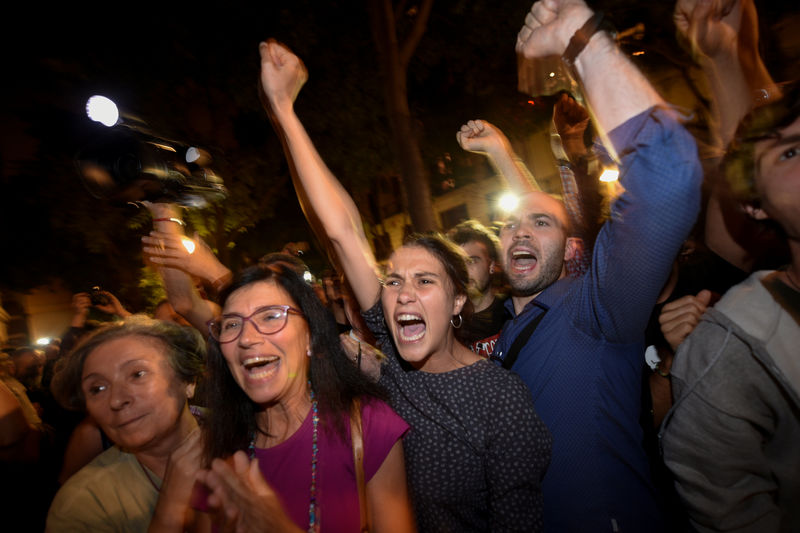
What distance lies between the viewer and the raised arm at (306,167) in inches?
78.1

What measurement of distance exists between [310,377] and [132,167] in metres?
1.70

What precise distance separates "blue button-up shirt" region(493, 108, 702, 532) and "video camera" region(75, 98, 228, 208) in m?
2.39

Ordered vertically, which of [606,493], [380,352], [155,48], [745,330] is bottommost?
[606,493]

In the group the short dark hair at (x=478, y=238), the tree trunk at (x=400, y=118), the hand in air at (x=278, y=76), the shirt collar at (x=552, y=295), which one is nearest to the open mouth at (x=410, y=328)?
the shirt collar at (x=552, y=295)

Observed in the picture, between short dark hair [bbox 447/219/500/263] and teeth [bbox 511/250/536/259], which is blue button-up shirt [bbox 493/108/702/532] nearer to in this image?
teeth [bbox 511/250/536/259]

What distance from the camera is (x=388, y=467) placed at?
69.3 inches

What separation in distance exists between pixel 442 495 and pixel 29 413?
406 cm

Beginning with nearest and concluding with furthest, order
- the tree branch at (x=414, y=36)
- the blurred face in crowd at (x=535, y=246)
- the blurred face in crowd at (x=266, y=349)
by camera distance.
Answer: the blurred face in crowd at (x=266, y=349) < the blurred face in crowd at (x=535, y=246) < the tree branch at (x=414, y=36)

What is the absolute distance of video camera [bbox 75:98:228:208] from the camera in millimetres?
2400

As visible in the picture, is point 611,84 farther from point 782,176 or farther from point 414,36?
point 414,36

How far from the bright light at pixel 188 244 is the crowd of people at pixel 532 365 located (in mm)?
74

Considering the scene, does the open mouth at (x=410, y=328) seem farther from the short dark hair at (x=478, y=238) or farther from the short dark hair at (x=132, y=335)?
the short dark hair at (x=478, y=238)

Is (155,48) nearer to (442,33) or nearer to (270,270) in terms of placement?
(442,33)

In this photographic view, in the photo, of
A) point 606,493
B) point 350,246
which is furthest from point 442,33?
point 606,493
